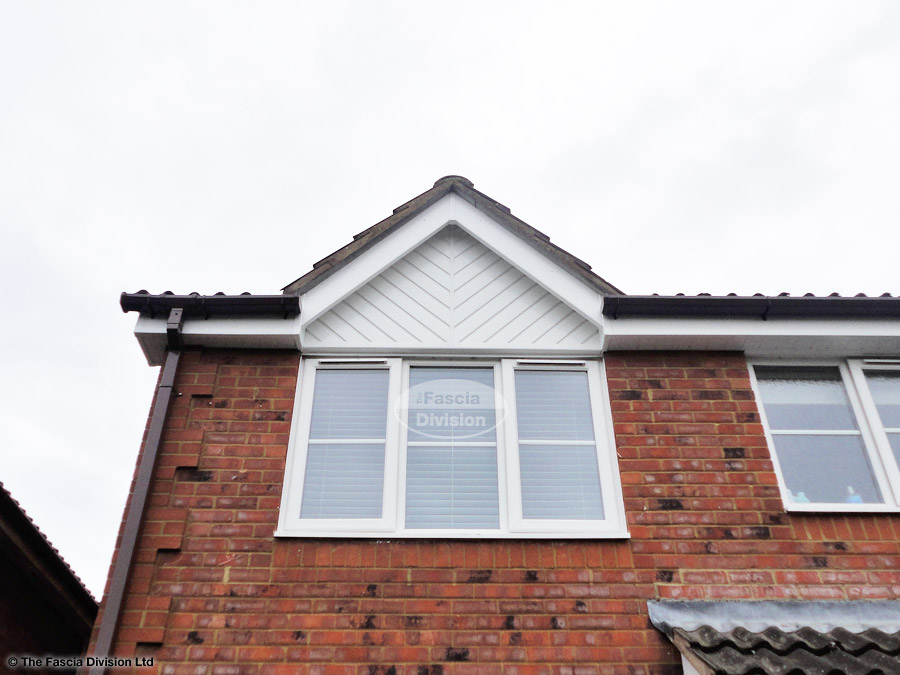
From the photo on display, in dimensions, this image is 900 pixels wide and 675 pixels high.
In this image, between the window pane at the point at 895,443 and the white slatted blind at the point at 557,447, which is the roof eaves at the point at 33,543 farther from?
the window pane at the point at 895,443

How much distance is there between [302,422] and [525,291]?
8.03 ft

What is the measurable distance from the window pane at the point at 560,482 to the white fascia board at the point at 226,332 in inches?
92.0

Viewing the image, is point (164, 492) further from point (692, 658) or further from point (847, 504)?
point (847, 504)

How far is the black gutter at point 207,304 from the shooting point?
19.7 feet

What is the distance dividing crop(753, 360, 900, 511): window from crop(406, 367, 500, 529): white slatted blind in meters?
2.45

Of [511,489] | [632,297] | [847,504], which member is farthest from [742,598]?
[632,297]

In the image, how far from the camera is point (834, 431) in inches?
237

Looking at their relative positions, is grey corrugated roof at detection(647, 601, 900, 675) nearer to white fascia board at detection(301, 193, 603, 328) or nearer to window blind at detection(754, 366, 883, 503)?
window blind at detection(754, 366, 883, 503)

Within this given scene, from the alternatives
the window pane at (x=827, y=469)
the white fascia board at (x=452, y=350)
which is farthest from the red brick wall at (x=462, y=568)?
the white fascia board at (x=452, y=350)

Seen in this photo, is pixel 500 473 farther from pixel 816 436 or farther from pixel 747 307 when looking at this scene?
pixel 816 436

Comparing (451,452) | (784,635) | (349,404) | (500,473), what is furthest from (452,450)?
(784,635)

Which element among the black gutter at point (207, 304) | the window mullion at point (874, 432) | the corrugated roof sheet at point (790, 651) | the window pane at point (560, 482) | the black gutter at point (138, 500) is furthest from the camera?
the black gutter at point (207, 304)

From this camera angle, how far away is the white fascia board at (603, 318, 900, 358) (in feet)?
20.1

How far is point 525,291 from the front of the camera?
6.64 m
